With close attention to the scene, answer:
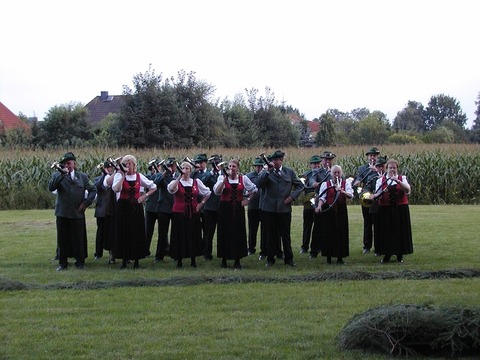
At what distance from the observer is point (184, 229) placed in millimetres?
14391

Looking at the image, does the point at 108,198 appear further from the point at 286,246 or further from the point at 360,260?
the point at 360,260

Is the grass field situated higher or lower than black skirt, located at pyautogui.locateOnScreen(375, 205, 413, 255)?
lower

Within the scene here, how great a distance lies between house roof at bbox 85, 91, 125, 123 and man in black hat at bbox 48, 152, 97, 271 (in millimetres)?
63088

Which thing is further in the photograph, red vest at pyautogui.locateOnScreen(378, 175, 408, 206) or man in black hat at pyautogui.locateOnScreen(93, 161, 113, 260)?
man in black hat at pyautogui.locateOnScreen(93, 161, 113, 260)

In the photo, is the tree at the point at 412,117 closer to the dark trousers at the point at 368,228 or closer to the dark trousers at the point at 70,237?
the dark trousers at the point at 368,228

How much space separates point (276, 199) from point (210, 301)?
4.40 m

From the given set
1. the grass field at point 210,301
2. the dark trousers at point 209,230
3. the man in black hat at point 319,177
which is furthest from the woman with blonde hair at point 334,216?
the dark trousers at point 209,230

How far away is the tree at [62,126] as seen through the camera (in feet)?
172

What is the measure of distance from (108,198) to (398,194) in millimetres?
5882

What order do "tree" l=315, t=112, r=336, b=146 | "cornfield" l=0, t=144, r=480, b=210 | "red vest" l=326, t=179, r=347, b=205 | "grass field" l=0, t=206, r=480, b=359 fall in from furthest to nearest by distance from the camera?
"tree" l=315, t=112, r=336, b=146
"cornfield" l=0, t=144, r=480, b=210
"red vest" l=326, t=179, r=347, b=205
"grass field" l=0, t=206, r=480, b=359

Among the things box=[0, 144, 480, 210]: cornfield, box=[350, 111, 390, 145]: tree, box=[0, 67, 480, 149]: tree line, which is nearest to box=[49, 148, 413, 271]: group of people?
box=[0, 144, 480, 210]: cornfield

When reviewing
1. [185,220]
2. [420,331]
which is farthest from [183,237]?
[420,331]

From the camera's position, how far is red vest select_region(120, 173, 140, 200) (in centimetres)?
1417

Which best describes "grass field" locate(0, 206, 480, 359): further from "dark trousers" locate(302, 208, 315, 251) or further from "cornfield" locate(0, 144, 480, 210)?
"cornfield" locate(0, 144, 480, 210)
